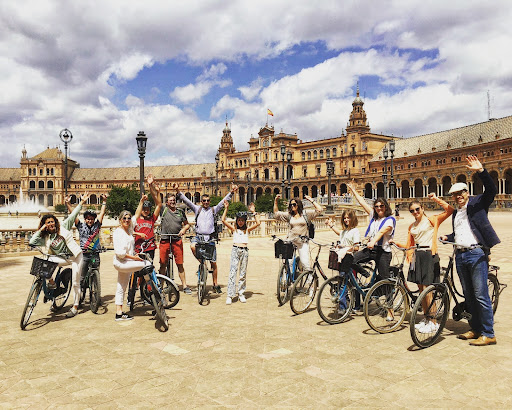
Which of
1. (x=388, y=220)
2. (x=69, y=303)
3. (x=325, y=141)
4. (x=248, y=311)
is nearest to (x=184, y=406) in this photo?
(x=248, y=311)

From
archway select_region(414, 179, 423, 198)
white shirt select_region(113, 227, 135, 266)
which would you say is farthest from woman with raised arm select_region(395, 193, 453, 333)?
archway select_region(414, 179, 423, 198)

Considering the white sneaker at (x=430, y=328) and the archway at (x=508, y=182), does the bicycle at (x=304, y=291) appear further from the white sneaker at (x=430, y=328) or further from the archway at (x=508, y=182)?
the archway at (x=508, y=182)

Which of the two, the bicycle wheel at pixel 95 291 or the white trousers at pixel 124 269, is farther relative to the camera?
the bicycle wheel at pixel 95 291

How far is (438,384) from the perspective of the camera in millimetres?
4035

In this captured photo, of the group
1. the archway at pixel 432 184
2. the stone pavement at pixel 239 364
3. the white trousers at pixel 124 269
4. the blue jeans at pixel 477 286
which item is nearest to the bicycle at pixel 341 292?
→ the stone pavement at pixel 239 364

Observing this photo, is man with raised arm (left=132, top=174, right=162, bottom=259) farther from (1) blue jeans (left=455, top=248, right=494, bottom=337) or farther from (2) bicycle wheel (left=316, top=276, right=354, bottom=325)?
(1) blue jeans (left=455, top=248, right=494, bottom=337)

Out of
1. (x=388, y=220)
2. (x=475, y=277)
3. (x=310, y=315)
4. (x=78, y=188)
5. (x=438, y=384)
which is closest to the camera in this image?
(x=438, y=384)

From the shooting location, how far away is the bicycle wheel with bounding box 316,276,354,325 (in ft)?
19.8

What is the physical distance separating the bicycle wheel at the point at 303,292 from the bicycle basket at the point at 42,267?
12.3ft

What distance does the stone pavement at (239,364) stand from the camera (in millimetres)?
3771

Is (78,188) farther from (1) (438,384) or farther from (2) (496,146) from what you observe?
(1) (438,384)

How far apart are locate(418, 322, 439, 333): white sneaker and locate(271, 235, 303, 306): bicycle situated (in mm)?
2519

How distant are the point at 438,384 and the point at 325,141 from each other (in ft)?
287

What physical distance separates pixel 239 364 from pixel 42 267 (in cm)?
345
